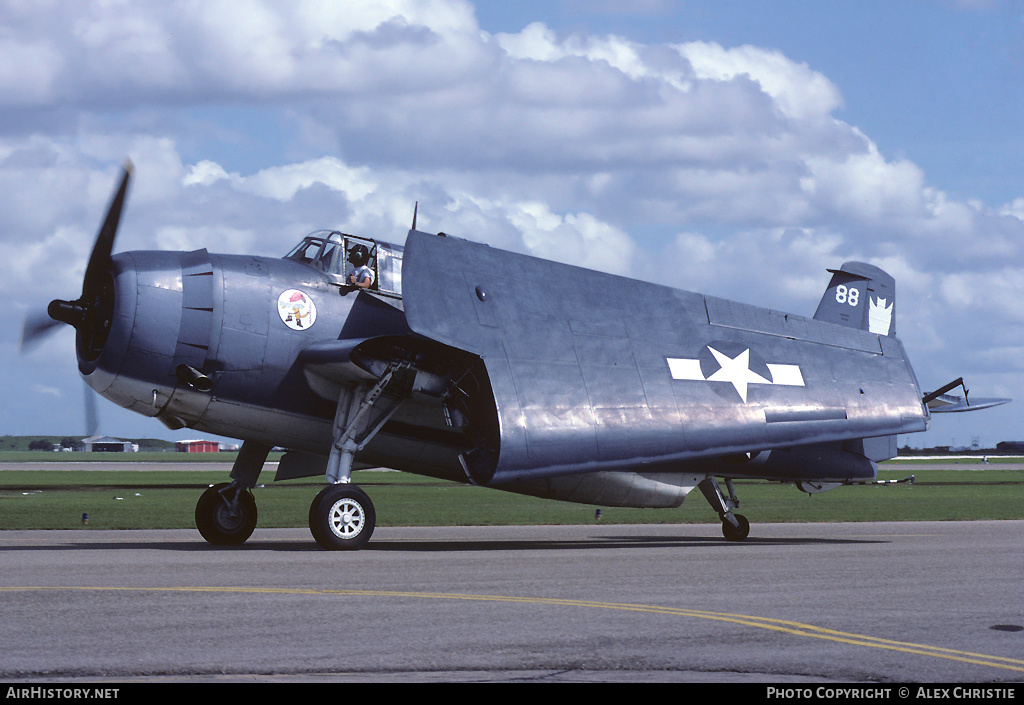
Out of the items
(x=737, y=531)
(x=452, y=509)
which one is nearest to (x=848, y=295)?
(x=737, y=531)

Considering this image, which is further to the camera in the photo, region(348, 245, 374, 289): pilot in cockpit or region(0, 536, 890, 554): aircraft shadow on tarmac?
region(348, 245, 374, 289): pilot in cockpit

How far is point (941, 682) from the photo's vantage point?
7098 mm

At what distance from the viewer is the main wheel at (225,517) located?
2022 centimetres

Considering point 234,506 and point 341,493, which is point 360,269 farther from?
point 234,506

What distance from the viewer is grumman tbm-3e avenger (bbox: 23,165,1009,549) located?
18016mm

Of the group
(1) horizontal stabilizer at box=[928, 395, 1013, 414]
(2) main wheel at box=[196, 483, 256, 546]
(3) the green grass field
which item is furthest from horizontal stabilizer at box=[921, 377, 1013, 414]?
(2) main wheel at box=[196, 483, 256, 546]

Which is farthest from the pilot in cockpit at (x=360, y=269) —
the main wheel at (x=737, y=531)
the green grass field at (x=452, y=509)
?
the green grass field at (x=452, y=509)

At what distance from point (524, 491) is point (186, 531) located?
929 centimetres

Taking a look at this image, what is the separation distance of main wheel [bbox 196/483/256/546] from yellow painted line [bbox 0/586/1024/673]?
7.73 metres

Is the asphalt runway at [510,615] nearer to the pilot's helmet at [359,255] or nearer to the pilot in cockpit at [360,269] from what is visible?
the pilot in cockpit at [360,269]

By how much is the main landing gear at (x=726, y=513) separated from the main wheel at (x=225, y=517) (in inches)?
359

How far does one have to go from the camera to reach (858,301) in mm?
26703

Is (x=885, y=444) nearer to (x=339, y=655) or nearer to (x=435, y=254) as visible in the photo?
(x=435, y=254)

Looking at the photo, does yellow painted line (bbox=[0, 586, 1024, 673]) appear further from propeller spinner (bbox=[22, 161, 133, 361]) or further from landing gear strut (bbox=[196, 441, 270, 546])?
landing gear strut (bbox=[196, 441, 270, 546])
